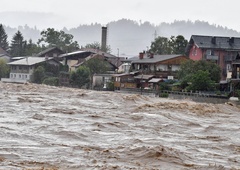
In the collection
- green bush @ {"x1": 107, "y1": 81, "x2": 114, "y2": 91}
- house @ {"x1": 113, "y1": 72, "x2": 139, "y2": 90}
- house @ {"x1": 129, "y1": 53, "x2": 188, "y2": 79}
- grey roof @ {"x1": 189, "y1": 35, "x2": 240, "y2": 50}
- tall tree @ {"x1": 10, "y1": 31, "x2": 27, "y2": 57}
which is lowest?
green bush @ {"x1": 107, "y1": 81, "x2": 114, "y2": 91}

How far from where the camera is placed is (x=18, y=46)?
294 ft

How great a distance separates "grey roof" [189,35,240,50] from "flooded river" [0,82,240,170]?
28188 millimetres

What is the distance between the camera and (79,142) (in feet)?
50.4

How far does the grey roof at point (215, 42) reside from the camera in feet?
176

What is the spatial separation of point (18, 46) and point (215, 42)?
45.3 meters

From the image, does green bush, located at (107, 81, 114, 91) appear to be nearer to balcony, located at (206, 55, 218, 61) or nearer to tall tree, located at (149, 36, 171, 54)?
balcony, located at (206, 55, 218, 61)

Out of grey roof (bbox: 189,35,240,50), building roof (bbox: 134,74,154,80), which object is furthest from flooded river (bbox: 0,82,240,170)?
grey roof (bbox: 189,35,240,50)

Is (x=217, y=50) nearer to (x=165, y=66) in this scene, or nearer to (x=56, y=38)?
(x=165, y=66)

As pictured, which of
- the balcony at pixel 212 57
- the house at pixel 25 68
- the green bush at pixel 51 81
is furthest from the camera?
the house at pixel 25 68

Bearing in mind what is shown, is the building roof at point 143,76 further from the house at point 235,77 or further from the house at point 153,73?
the house at point 235,77

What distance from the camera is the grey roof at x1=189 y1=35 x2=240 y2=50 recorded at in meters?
53.7

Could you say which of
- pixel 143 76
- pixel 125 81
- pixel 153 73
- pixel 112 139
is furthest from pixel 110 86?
pixel 112 139

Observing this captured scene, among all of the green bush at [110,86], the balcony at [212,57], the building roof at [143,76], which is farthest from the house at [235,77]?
the green bush at [110,86]

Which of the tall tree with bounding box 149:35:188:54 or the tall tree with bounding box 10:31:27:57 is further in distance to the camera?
the tall tree with bounding box 10:31:27:57
